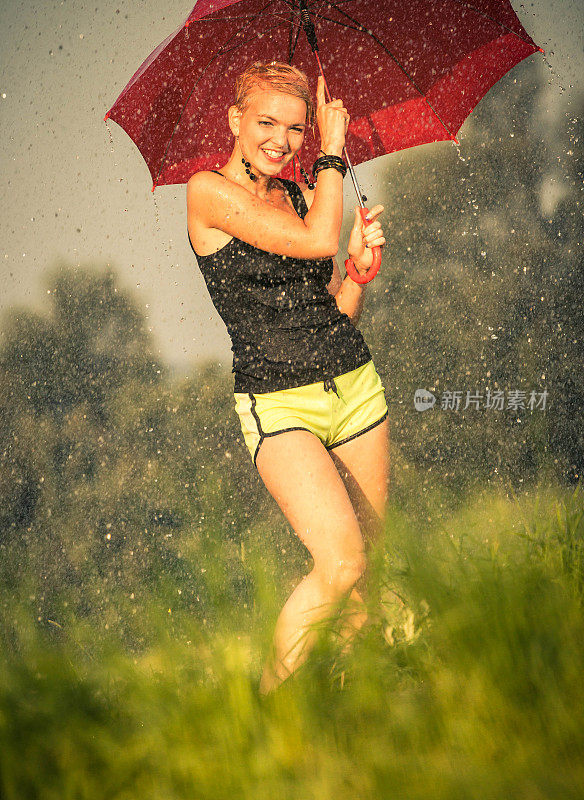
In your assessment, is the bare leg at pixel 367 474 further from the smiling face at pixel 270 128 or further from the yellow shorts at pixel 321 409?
the smiling face at pixel 270 128

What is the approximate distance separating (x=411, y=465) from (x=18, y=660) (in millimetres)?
12806

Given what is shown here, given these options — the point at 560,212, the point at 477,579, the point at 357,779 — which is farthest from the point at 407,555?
the point at 560,212

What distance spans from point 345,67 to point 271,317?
1.16 m

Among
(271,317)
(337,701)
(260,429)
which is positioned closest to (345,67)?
(271,317)

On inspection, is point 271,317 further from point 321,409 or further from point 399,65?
point 399,65

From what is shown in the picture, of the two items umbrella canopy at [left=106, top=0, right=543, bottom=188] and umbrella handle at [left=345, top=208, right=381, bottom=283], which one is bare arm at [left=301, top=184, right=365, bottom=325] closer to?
umbrella handle at [left=345, top=208, right=381, bottom=283]

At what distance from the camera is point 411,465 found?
48.2ft

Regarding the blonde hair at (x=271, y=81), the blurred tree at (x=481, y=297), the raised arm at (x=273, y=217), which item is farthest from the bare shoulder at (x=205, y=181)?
the blurred tree at (x=481, y=297)

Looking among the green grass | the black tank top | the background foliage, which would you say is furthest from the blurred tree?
the green grass

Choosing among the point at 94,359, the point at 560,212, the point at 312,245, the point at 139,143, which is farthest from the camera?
the point at 94,359

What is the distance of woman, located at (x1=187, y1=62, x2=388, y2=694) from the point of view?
2.34 metres

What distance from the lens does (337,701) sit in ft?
6.87

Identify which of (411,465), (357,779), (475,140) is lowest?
(411,465)

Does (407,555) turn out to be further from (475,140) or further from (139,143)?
(475,140)
